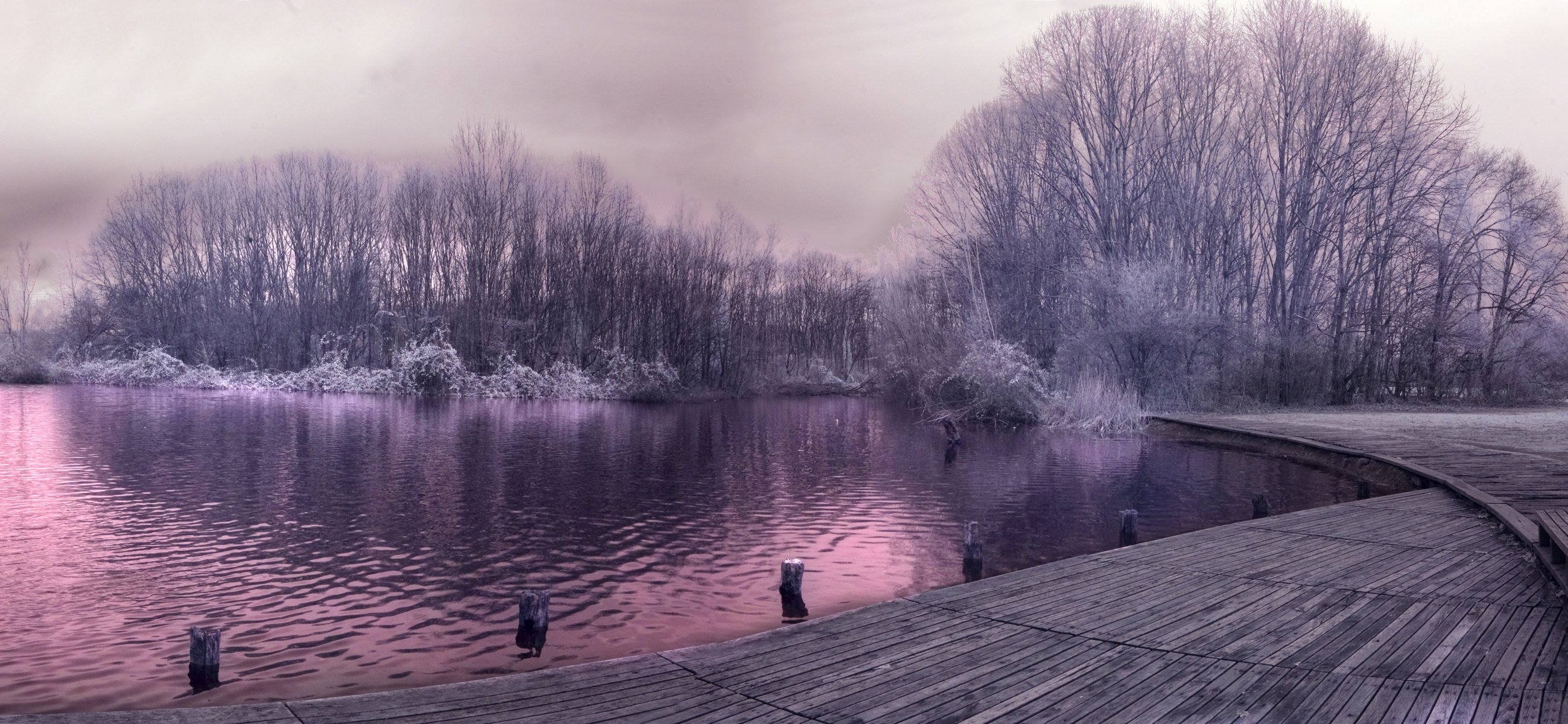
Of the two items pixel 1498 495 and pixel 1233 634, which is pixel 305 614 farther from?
pixel 1498 495

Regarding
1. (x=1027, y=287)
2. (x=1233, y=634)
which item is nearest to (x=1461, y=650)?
(x=1233, y=634)

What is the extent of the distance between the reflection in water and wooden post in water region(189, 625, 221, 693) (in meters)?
0.13

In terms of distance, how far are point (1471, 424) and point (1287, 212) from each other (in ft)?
46.5

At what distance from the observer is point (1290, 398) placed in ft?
111

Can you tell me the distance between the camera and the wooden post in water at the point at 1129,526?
11422 mm

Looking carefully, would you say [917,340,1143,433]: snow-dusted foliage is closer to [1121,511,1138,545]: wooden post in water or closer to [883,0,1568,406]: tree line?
[883,0,1568,406]: tree line

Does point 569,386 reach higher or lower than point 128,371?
lower

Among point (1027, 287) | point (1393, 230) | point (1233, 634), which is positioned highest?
point (1393, 230)

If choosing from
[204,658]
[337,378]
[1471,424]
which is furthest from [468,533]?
[337,378]

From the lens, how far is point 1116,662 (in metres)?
5.55

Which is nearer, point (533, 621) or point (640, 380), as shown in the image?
point (533, 621)

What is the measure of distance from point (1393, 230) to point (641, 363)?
1327 inches

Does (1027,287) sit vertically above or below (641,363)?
above

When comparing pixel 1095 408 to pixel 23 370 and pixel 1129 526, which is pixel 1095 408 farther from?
pixel 23 370
